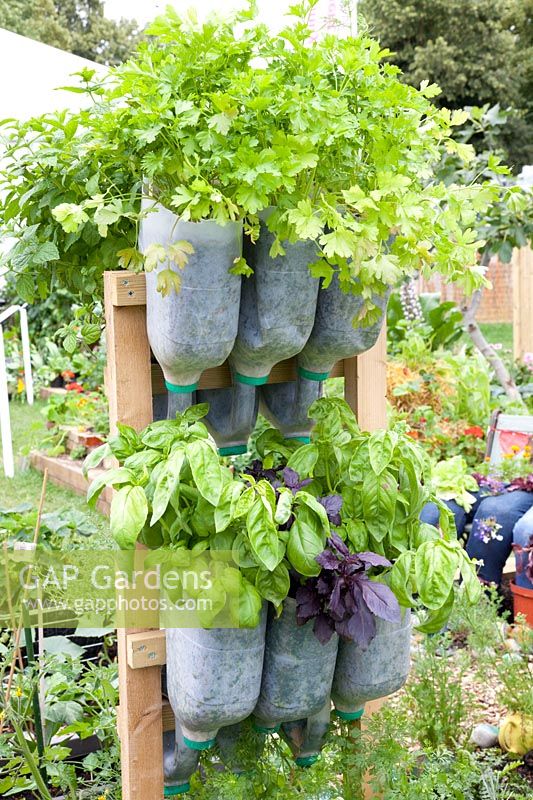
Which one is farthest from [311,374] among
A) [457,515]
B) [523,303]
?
[523,303]

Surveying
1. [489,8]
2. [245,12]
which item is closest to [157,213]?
[245,12]

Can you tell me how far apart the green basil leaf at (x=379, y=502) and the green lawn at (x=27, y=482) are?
2.90 meters

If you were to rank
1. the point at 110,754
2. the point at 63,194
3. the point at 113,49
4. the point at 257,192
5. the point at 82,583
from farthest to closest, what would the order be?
1. the point at 113,49
2. the point at 82,583
3. the point at 110,754
4. the point at 63,194
5. the point at 257,192

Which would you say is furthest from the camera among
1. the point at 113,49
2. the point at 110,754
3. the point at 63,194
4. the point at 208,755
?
the point at 113,49

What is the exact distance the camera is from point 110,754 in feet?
6.75

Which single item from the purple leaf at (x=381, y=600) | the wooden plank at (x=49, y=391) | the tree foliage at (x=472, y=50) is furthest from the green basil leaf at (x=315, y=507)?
the tree foliage at (x=472, y=50)

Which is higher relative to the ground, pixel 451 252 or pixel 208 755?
pixel 451 252

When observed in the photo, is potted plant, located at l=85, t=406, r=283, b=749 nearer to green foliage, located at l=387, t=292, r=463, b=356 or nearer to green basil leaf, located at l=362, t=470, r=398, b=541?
green basil leaf, located at l=362, t=470, r=398, b=541

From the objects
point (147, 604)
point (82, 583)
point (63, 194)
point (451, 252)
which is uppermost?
point (63, 194)

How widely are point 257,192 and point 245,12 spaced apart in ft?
0.91

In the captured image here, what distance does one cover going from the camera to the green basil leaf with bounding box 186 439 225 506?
4.23 feet

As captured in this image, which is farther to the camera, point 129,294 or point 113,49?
point 113,49

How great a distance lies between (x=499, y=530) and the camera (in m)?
3.30

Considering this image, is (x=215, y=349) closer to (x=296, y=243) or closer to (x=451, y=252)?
(x=296, y=243)
